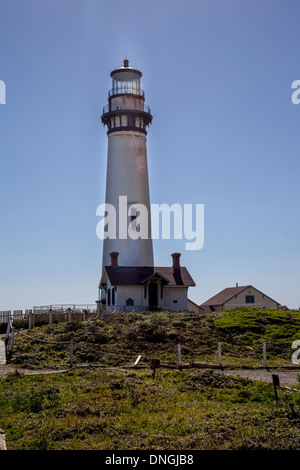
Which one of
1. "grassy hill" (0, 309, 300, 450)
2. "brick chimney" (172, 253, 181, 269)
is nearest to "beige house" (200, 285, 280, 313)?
"brick chimney" (172, 253, 181, 269)

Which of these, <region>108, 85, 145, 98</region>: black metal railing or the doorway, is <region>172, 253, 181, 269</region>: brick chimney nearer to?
the doorway

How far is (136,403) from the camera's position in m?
13.7

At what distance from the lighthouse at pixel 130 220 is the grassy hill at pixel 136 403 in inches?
632

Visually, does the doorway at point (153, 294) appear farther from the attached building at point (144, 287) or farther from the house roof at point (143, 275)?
the house roof at point (143, 275)

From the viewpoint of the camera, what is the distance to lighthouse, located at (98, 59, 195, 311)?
43250mm

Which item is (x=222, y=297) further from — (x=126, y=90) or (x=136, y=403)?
(x=136, y=403)

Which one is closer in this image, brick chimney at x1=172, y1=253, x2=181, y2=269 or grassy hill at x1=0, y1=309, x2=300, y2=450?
grassy hill at x1=0, y1=309, x2=300, y2=450

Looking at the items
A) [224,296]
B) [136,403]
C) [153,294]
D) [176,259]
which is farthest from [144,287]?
[136,403]

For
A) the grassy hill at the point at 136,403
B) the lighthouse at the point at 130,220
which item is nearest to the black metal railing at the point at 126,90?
the lighthouse at the point at 130,220

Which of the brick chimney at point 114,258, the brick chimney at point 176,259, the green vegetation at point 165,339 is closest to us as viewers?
the green vegetation at point 165,339

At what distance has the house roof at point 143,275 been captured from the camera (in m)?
43.1

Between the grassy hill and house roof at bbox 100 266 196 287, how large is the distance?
15899mm
